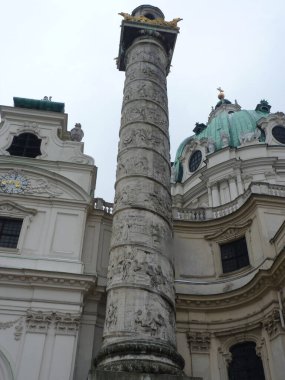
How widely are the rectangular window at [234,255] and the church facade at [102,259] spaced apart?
38mm

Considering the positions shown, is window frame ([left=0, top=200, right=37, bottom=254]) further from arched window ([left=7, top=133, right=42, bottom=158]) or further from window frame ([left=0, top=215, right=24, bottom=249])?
arched window ([left=7, top=133, right=42, bottom=158])

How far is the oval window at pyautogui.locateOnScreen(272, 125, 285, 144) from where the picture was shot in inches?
1115

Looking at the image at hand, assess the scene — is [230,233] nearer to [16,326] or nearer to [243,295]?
[243,295]

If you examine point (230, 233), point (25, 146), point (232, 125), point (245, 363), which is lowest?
point (245, 363)

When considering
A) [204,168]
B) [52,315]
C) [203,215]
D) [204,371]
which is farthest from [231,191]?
[52,315]

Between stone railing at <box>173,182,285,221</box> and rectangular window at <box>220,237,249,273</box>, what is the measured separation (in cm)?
158

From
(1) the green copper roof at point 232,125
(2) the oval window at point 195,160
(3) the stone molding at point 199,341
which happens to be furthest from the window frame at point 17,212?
(1) the green copper roof at point 232,125

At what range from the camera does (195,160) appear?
1204 inches

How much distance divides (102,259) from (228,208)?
19.5 ft

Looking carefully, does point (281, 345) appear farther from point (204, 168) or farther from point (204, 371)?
point (204, 168)

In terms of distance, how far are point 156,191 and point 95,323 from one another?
5875mm

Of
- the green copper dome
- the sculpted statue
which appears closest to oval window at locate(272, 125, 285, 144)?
the green copper dome

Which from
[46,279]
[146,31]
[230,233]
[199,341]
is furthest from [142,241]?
[230,233]

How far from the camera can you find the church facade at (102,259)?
12.6m
